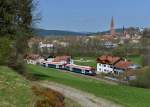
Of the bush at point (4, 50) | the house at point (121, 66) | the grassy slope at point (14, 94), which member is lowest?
the house at point (121, 66)

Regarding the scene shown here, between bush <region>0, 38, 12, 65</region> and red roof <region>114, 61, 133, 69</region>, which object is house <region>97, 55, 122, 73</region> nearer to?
red roof <region>114, 61, 133, 69</region>

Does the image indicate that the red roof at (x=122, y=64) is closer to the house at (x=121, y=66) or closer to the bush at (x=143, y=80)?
the house at (x=121, y=66)

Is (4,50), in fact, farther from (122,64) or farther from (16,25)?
(122,64)

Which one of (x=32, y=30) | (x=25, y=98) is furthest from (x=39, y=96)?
(x=32, y=30)

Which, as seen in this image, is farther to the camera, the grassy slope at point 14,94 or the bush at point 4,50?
the bush at point 4,50

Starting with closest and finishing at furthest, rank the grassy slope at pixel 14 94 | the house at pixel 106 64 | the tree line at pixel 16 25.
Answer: the grassy slope at pixel 14 94, the tree line at pixel 16 25, the house at pixel 106 64

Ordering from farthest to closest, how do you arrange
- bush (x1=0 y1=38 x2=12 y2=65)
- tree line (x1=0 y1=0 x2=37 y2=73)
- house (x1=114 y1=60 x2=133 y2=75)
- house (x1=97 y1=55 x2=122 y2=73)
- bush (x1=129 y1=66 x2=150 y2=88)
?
house (x1=97 y1=55 x2=122 y2=73) < house (x1=114 y1=60 x2=133 y2=75) < bush (x1=129 y1=66 x2=150 y2=88) < tree line (x1=0 y1=0 x2=37 y2=73) < bush (x1=0 y1=38 x2=12 y2=65)

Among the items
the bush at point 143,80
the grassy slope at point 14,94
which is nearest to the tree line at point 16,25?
the grassy slope at point 14,94

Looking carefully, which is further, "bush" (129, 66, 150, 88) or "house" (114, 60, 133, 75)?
"house" (114, 60, 133, 75)

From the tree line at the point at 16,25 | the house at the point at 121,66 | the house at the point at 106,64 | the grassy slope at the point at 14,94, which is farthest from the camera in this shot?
the house at the point at 106,64

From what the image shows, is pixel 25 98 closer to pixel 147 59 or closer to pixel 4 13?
pixel 4 13

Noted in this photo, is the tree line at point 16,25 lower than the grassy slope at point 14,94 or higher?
higher

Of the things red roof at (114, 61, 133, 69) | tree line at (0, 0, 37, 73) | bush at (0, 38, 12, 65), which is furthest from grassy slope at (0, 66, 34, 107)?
red roof at (114, 61, 133, 69)

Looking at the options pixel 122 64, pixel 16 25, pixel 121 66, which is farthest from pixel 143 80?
pixel 121 66
